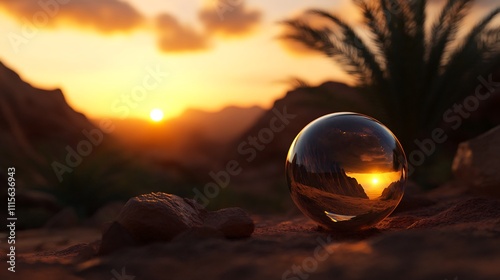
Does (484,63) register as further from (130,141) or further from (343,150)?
(130,141)

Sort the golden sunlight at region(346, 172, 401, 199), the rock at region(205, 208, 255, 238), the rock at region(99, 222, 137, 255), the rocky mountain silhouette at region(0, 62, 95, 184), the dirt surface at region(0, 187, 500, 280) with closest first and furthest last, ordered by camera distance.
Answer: the dirt surface at region(0, 187, 500, 280), the rock at region(99, 222, 137, 255), the golden sunlight at region(346, 172, 401, 199), the rock at region(205, 208, 255, 238), the rocky mountain silhouette at region(0, 62, 95, 184)

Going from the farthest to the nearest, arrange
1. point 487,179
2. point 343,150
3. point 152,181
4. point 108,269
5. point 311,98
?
point 152,181 → point 311,98 → point 487,179 → point 343,150 → point 108,269

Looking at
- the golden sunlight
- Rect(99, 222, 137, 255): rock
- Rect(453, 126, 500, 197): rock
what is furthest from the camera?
Rect(453, 126, 500, 197): rock

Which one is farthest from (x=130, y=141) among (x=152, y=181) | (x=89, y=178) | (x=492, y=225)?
(x=492, y=225)

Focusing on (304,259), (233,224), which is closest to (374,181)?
(304,259)

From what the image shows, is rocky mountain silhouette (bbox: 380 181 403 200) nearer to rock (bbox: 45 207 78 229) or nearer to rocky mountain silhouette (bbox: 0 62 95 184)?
rock (bbox: 45 207 78 229)

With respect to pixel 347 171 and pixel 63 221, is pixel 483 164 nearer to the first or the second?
pixel 347 171

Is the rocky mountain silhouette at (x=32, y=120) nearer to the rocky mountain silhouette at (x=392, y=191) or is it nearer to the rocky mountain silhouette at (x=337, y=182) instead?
the rocky mountain silhouette at (x=337, y=182)

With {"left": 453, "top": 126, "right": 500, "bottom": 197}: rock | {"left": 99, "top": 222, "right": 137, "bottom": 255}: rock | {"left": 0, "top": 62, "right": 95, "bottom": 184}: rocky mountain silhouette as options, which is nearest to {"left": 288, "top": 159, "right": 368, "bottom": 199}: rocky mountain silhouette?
{"left": 99, "top": 222, "right": 137, "bottom": 255}: rock
